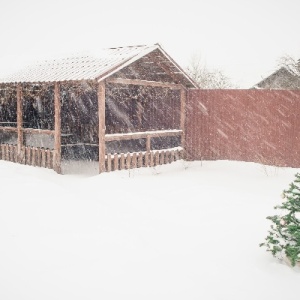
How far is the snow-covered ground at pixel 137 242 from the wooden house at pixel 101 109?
8.01 ft

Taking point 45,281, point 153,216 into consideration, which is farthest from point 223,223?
point 45,281

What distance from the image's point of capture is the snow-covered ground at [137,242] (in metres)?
4.92

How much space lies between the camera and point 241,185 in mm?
10961

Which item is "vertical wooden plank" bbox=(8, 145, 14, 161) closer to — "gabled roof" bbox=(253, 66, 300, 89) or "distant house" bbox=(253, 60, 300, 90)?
"distant house" bbox=(253, 60, 300, 90)

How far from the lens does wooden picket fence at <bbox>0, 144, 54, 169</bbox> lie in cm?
1281

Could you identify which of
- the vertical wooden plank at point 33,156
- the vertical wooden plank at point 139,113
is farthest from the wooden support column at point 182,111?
the vertical wooden plank at point 33,156

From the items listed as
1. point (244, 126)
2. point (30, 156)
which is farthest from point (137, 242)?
point (244, 126)

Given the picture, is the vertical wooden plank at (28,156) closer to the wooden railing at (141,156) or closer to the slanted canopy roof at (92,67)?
the slanted canopy roof at (92,67)

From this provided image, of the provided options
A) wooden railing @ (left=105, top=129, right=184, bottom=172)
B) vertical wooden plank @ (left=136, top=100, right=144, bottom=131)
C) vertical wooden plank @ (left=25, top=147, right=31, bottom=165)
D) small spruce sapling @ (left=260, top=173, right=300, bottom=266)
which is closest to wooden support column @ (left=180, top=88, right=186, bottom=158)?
wooden railing @ (left=105, top=129, right=184, bottom=172)

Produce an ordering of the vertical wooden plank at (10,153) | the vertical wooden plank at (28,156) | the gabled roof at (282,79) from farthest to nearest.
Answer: the gabled roof at (282,79), the vertical wooden plank at (10,153), the vertical wooden plank at (28,156)

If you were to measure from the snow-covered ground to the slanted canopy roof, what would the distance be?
3.12m

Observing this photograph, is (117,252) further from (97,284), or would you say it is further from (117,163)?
(117,163)

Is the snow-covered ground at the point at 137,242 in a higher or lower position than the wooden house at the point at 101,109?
lower

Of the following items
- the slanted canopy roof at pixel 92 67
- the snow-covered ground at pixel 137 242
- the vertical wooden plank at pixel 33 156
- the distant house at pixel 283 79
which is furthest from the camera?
the distant house at pixel 283 79
